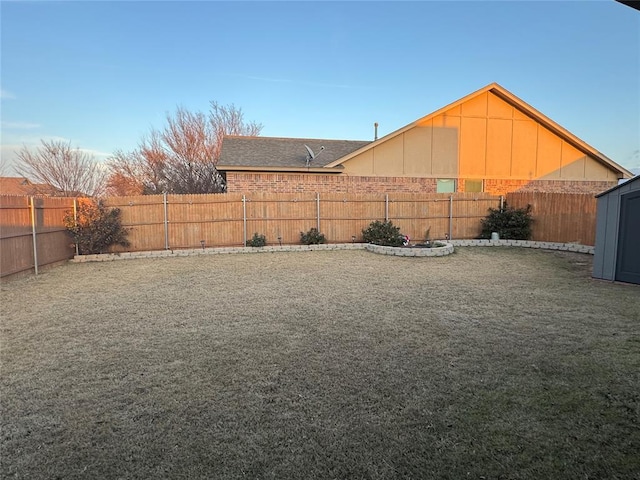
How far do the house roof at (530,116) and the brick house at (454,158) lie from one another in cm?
4

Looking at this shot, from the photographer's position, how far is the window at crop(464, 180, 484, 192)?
620 inches

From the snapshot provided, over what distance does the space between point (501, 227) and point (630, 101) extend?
5893 mm

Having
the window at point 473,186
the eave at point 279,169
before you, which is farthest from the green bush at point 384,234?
the window at point 473,186

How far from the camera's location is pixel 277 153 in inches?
594

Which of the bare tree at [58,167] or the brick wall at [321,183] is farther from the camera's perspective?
the bare tree at [58,167]

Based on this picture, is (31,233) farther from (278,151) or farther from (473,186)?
(473,186)

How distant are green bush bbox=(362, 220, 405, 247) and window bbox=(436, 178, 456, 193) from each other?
12.0ft

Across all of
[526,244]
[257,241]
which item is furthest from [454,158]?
[257,241]

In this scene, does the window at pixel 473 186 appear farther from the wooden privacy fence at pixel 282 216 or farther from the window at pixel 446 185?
the wooden privacy fence at pixel 282 216

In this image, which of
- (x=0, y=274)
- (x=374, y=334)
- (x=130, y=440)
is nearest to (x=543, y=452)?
(x=374, y=334)

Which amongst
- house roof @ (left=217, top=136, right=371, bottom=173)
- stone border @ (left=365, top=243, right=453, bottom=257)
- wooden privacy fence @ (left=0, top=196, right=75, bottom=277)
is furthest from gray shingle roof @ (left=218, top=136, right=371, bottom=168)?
wooden privacy fence @ (left=0, top=196, right=75, bottom=277)

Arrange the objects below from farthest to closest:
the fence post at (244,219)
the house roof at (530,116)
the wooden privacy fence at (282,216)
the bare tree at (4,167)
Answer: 1. the bare tree at (4,167)
2. the house roof at (530,116)
3. the fence post at (244,219)
4. the wooden privacy fence at (282,216)

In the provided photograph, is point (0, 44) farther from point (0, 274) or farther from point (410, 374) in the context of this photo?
point (410, 374)

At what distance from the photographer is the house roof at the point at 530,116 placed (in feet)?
47.6
